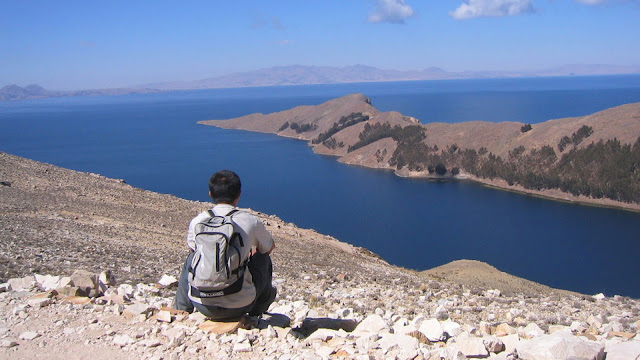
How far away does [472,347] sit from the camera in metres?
5.07

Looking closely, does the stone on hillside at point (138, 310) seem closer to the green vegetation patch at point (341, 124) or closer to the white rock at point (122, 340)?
the white rock at point (122, 340)

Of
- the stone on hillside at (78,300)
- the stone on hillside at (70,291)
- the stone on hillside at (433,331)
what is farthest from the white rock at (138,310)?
the stone on hillside at (433,331)

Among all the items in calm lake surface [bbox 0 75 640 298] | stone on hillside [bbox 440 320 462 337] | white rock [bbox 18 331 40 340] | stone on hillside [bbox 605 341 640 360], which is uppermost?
stone on hillside [bbox 605 341 640 360]

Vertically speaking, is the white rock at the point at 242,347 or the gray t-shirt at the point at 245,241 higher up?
the gray t-shirt at the point at 245,241

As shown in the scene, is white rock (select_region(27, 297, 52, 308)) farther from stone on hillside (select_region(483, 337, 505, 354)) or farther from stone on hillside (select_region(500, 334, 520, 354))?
stone on hillside (select_region(500, 334, 520, 354))

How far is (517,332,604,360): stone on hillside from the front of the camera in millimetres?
4664

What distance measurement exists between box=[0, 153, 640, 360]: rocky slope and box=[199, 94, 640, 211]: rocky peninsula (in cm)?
6031

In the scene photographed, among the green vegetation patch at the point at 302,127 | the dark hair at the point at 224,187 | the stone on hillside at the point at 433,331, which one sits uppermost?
the dark hair at the point at 224,187

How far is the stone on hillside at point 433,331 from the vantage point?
5.64 m

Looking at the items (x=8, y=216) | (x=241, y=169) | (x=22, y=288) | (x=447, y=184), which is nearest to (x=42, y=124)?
(x=241, y=169)

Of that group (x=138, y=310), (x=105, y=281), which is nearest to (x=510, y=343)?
(x=138, y=310)

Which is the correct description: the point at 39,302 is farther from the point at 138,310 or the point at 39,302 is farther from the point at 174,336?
the point at 174,336

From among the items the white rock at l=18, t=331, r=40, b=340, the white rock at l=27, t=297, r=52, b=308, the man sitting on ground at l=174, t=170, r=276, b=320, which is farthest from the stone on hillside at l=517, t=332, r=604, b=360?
the white rock at l=27, t=297, r=52, b=308

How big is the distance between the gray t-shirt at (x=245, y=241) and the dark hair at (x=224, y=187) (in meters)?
0.08
